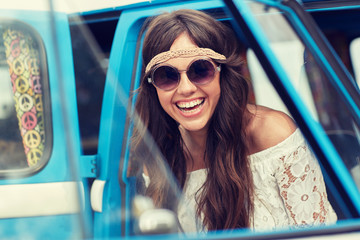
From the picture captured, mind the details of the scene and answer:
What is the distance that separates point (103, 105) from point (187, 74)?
0.45 metres

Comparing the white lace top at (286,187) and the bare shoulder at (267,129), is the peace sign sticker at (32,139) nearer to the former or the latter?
the white lace top at (286,187)

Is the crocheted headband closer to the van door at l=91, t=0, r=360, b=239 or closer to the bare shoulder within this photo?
the van door at l=91, t=0, r=360, b=239

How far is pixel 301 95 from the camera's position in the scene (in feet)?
4.18

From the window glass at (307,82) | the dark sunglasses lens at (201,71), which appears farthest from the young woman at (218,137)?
the window glass at (307,82)

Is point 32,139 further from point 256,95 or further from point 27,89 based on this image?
point 256,95

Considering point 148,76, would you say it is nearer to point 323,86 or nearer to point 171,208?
point 171,208

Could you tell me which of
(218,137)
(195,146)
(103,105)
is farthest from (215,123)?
(103,105)

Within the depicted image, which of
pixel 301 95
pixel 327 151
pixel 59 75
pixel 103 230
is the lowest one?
pixel 103 230

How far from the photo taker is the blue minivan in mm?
1091

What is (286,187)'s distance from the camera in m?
1.50

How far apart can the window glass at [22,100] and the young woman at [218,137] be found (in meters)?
0.38

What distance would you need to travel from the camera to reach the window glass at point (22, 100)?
4.76 ft

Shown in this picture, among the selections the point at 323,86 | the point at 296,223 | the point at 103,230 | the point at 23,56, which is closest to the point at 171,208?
the point at 103,230

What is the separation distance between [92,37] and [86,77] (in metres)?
0.16
